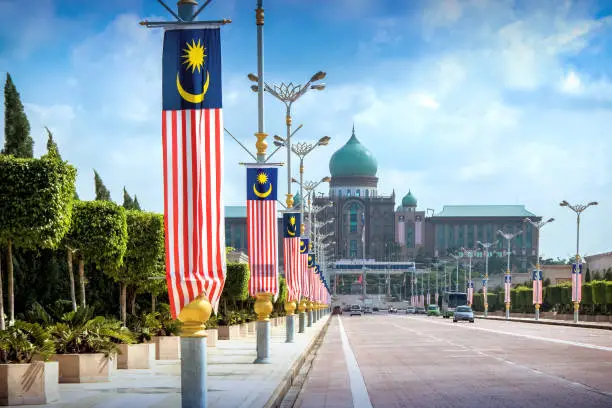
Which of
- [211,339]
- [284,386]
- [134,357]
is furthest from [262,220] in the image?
[284,386]

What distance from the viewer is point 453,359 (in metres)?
26.8

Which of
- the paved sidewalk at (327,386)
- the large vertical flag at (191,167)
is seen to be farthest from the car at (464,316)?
the large vertical flag at (191,167)

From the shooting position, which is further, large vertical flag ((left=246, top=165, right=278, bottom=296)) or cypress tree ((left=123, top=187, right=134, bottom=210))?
cypress tree ((left=123, top=187, right=134, bottom=210))

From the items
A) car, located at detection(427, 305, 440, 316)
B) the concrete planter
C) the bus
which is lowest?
car, located at detection(427, 305, 440, 316)

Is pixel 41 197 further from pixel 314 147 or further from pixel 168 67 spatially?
pixel 314 147

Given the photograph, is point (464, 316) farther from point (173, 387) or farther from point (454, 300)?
point (173, 387)

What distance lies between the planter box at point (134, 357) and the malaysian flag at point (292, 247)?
47.4 ft

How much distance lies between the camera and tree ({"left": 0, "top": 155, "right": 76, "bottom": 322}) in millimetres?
21766

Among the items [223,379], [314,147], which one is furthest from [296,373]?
[314,147]

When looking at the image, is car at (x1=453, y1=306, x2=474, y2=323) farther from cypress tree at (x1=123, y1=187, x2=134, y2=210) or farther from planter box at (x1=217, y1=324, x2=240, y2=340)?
planter box at (x1=217, y1=324, x2=240, y2=340)

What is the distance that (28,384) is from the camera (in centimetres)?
1459

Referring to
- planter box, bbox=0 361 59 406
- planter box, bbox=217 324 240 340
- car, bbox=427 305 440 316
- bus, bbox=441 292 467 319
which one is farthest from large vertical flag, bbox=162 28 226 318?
car, bbox=427 305 440 316

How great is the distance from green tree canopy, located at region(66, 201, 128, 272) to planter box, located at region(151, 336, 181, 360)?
286 cm

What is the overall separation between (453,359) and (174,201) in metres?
15.8
